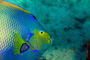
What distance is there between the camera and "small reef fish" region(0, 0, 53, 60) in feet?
1.47

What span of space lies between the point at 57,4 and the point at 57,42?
1.59ft

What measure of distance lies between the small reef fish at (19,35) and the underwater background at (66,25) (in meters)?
0.94

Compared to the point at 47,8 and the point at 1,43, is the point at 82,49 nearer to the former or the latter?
the point at 47,8

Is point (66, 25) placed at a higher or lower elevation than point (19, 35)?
higher

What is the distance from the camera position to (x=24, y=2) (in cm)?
138

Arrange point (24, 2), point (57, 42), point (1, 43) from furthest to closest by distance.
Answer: point (57, 42)
point (24, 2)
point (1, 43)

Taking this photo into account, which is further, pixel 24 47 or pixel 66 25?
pixel 66 25

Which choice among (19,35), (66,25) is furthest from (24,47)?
(66,25)

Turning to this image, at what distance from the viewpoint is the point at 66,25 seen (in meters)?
1.49

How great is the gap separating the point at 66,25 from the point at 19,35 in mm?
1097

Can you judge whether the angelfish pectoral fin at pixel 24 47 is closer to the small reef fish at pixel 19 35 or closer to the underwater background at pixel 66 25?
the small reef fish at pixel 19 35

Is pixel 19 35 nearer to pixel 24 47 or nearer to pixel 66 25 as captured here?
pixel 24 47

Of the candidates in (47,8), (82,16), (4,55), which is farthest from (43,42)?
(82,16)

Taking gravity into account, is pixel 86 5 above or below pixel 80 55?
above
